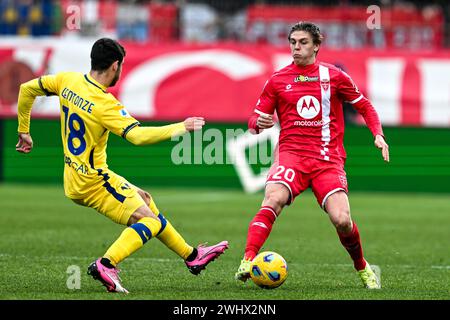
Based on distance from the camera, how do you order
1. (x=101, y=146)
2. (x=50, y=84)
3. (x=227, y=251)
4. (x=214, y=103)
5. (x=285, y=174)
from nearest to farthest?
(x=101, y=146), (x=50, y=84), (x=285, y=174), (x=227, y=251), (x=214, y=103)

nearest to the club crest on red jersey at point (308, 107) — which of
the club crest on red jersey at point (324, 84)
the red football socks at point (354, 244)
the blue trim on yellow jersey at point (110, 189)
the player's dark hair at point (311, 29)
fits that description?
the club crest on red jersey at point (324, 84)

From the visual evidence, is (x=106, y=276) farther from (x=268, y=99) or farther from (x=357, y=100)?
(x=357, y=100)

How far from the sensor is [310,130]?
8742mm

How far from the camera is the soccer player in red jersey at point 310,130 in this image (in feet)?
27.9

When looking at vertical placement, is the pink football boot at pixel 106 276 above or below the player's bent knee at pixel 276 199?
below

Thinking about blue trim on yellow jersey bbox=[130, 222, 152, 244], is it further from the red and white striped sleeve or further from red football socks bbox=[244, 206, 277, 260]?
the red and white striped sleeve

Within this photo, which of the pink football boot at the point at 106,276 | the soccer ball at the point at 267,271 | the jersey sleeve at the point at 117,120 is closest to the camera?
the pink football boot at the point at 106,276

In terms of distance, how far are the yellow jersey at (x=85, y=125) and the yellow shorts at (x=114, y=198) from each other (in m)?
0.05

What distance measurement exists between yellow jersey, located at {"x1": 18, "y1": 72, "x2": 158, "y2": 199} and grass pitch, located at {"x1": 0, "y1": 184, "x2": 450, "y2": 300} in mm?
913

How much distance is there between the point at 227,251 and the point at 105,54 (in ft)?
14.0

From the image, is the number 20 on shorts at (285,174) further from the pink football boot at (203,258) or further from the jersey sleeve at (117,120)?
the jersey sleeve at (117,120)

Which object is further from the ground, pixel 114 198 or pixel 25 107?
pixel 25 107

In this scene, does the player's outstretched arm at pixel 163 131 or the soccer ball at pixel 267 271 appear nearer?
the player's outstretched arm at pixel 163 131

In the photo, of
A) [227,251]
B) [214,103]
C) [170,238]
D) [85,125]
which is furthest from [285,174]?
[214,103]
